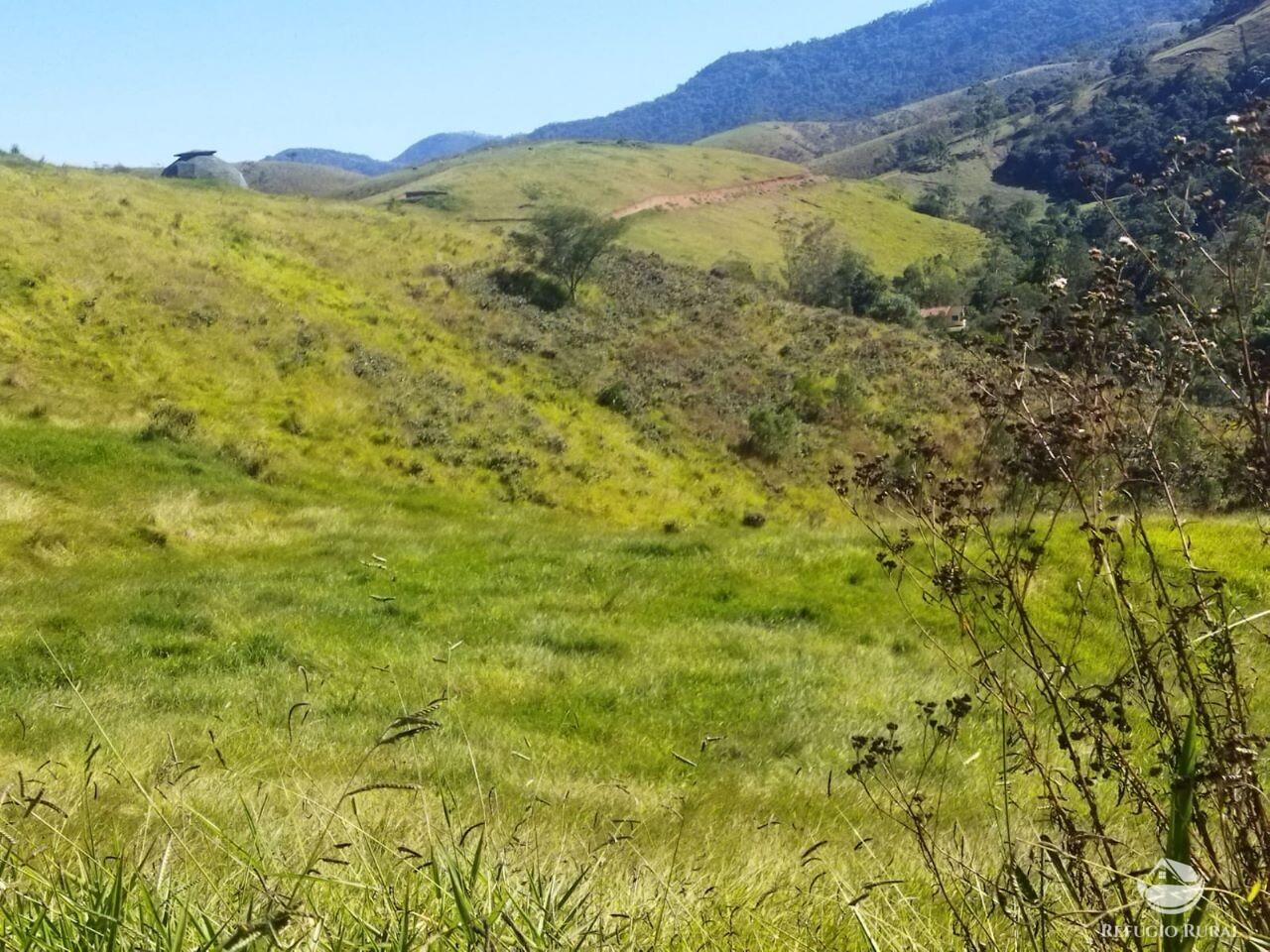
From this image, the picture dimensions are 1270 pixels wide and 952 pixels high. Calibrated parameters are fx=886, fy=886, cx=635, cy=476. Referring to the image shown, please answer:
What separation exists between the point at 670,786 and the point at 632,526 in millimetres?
16970

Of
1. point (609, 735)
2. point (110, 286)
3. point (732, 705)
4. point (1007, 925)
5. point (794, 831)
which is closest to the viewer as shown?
point (1007, 925)

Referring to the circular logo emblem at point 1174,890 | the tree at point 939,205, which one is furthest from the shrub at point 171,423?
the tree at point 939,205

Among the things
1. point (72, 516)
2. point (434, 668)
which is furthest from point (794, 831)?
point (72, 516)

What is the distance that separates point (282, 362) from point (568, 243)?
2014cm

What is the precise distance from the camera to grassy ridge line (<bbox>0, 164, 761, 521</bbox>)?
20.4 metres

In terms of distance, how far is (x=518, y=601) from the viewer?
1062 centimetres

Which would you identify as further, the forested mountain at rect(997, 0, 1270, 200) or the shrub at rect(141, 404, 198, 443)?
the forested mountain at rect(997, 0, 1270, 200)

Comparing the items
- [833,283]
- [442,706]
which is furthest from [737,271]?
[442,706]

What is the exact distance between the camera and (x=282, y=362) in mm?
24469

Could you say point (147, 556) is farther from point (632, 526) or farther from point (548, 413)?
point (548, 413)

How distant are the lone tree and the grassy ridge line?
6.64 meters

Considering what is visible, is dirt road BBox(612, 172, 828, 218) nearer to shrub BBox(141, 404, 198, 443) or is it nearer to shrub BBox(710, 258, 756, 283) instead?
shrub BBox(710, 258, 756, 283)

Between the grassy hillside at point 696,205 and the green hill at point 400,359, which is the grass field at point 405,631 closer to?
the green hill at point 400,359

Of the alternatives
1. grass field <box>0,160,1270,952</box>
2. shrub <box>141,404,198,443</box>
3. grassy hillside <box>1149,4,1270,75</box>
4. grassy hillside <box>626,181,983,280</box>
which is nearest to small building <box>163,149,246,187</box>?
grassy hillside <box>626,181,983,280</box>
